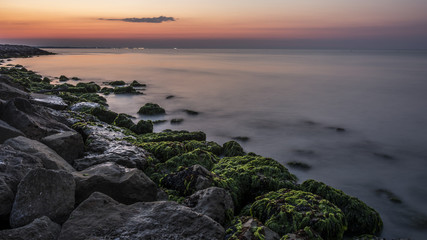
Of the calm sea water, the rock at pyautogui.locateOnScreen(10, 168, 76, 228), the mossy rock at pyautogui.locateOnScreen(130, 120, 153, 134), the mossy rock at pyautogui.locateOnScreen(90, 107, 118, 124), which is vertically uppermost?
the rock at pyautogui.locateOnScreen(10, 168, 76, 228)

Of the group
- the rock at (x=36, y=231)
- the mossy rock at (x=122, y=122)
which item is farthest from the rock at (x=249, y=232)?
the mossy rock at (x=122, y=122)

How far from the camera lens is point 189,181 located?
15.1 feet

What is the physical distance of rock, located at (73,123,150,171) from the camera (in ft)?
17.3

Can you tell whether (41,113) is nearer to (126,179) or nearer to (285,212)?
(126,179)

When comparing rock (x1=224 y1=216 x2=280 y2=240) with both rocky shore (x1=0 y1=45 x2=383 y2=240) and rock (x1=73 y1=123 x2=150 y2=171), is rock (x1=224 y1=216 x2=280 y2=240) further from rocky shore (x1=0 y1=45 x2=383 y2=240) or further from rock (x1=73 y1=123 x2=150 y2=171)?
rock (x1=73 y1=123 x2=150 y2=171)

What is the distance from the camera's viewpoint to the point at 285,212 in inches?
154

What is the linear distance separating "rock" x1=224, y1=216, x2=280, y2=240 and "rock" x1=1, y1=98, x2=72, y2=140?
163 inches

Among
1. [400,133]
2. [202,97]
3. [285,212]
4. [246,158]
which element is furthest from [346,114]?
[285,212]

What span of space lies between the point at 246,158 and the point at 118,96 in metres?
14.4

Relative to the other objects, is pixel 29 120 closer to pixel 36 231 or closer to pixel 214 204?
pixel 36 231

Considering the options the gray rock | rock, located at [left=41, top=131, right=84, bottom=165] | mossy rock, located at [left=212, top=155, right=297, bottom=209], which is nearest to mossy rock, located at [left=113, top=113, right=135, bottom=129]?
rock, located at [left=41, top=131, right=84, bottom=165]

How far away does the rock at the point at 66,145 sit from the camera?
507cm

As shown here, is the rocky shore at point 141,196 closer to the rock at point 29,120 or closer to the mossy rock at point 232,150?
the rock at point 29,120

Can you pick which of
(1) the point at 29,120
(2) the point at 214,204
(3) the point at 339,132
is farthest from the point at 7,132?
(3) the point at 339,132
